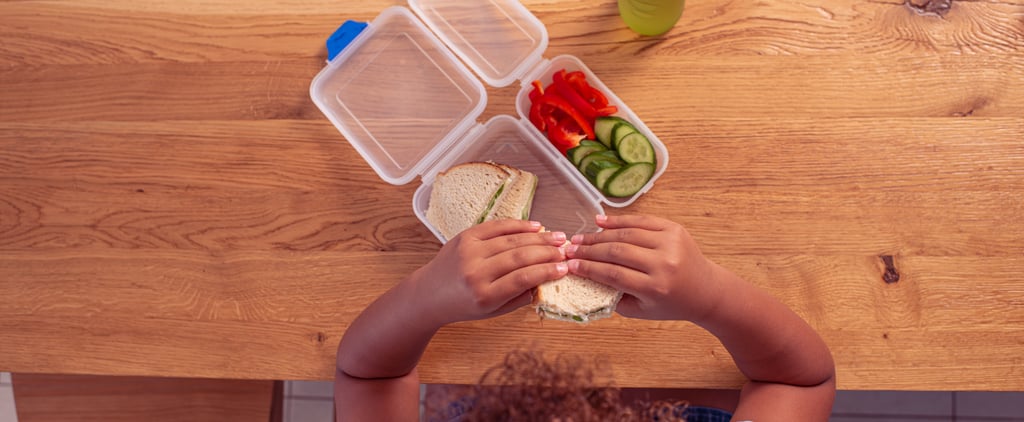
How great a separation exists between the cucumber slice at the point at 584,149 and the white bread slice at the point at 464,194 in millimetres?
111

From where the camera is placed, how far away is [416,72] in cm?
105

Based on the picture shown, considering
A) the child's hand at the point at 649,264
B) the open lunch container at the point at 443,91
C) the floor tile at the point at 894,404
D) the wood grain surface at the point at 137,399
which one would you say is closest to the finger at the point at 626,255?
the child's hand at the point at 649,264

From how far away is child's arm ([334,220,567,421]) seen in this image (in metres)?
0.78

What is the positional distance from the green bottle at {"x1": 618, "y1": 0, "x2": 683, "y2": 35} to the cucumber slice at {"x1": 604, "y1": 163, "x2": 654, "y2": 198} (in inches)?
7.9

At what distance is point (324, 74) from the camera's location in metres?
1.03

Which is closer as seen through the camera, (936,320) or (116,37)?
(936,320)

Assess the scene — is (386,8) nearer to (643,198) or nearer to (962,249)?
A: (643,198)

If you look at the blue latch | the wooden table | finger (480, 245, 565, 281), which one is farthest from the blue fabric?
the blue latch

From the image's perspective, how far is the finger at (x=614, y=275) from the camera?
0.77 metres

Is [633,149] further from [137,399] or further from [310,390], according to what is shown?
[310,390]

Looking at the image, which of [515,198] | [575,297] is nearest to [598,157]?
[515,198]

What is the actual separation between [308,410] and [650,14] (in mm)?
1185

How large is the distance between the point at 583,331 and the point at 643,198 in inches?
8.2

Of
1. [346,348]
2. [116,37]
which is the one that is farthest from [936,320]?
[116,37]
